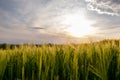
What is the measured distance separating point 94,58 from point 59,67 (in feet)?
1.28

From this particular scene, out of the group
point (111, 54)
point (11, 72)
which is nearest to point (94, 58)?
point (111, 54)

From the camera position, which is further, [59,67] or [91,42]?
[91,42]

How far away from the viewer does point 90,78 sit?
208 centimetres

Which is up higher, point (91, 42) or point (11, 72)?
point (91, 42)

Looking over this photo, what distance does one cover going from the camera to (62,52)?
109 inches

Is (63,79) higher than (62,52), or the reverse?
(62,52)

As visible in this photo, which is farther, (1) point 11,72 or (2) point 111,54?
(1) point 11,72

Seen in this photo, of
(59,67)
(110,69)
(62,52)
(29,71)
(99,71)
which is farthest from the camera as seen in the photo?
(62,52)

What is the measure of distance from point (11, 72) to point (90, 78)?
98cm

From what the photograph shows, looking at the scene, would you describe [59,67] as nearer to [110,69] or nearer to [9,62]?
[110,69]

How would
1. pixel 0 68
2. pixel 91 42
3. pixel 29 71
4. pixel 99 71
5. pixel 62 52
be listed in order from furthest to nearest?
pixel 91 42, pixel 62 52, pixel 29 71, pixel 0 68, pixel 99 71

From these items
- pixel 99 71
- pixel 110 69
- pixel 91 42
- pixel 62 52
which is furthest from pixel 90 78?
pixel 91 42

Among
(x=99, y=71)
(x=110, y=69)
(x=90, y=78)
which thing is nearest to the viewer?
Answer: (x=99, y=71)

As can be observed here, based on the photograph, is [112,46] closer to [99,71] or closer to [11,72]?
[99,71]
